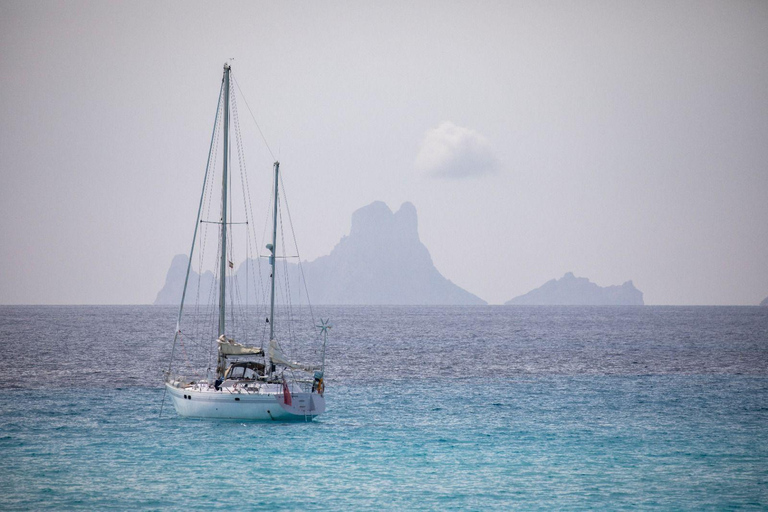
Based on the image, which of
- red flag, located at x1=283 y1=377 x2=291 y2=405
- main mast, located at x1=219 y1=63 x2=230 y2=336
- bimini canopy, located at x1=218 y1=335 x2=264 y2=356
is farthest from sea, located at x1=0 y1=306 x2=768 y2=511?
main mast, located at x1=219 y1=63 x2=230 y2=336

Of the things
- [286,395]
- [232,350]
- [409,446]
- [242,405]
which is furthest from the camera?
[232,350]

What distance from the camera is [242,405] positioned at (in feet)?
150

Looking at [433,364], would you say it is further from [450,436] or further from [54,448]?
[54,448]

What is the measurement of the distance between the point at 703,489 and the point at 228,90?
120ft

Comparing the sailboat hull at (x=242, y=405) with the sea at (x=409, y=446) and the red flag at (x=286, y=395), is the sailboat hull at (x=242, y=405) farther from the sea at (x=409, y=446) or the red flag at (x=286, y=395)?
the sea at (x=409, y=446)

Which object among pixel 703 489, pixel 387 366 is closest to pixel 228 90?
pixel 703 489

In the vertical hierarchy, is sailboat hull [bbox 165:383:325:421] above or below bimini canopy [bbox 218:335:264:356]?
below

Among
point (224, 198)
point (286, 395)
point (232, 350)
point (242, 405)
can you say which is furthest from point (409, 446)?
point (224, 198)

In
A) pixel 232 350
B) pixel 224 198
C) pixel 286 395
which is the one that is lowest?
pixel 286 395

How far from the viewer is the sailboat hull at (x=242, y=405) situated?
45750 millimetres

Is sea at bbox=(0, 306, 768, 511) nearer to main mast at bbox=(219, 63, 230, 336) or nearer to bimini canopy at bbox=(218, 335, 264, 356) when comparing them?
bimini canopy at bbox=(218, 335, 264, 356)

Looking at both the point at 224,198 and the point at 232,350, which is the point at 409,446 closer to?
the point at 232,350

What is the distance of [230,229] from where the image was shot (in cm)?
5025

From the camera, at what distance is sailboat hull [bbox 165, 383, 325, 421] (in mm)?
45750
